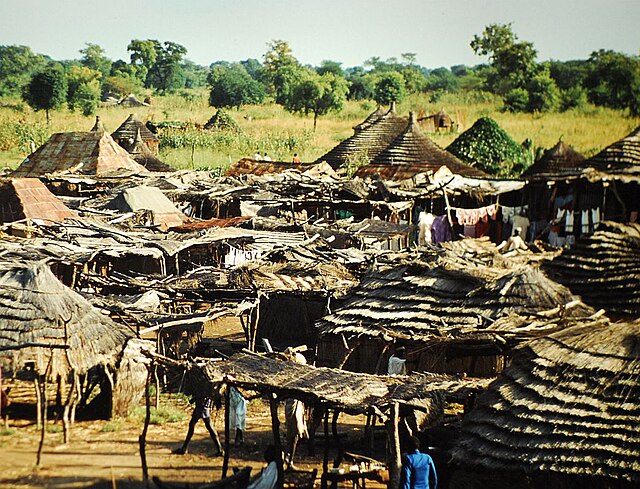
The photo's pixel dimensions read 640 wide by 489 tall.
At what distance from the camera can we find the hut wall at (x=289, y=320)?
14.6m

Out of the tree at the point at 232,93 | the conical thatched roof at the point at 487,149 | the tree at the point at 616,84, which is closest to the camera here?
the conical thatched roof at the point at 487,149

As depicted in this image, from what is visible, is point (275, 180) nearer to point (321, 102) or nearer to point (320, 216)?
point (320, 216)

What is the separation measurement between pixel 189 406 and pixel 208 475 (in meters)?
2.81

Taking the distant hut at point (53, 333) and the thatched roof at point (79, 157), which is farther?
the thatched roof at point (79, 157)

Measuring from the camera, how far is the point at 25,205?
1892 centimetres

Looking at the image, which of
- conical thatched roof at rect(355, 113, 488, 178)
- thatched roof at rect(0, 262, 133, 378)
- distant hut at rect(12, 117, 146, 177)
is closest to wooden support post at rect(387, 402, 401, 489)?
thatched roof at rect(0, 262, 133, 378)

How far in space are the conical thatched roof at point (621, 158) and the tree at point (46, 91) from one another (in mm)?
35166

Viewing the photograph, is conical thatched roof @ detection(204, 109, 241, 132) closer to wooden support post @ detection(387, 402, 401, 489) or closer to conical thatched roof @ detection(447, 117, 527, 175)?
conical thatched roof @ detection(447, 117, 527, 175)

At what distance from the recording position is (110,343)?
10.8m

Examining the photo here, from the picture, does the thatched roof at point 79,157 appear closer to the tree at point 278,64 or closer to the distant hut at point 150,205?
the distant hut at point 150,205

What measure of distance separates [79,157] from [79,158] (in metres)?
0.06

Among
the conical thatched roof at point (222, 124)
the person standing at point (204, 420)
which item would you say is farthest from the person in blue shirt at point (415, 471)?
the conical thatched roof at point (222, 124)

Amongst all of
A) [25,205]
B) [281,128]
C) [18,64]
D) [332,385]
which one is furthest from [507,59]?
[18,64]

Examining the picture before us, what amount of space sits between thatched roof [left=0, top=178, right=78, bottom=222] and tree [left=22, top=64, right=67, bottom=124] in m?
31.8
